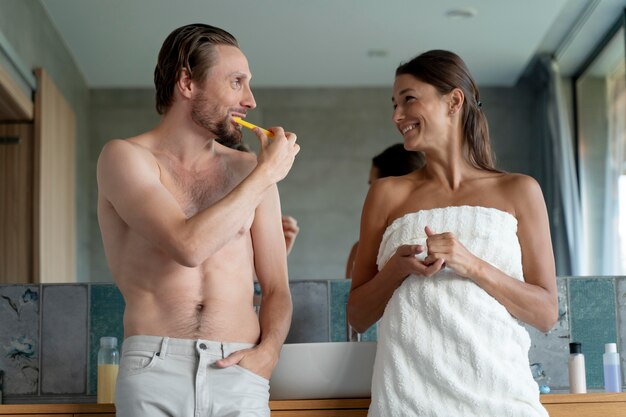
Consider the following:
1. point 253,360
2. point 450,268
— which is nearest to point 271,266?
point 253,360

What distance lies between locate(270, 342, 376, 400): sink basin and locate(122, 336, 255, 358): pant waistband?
1.58ft

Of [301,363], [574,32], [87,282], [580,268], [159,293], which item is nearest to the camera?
[159,293]

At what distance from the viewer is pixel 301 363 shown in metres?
2.27

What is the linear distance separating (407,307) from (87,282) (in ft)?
3.81

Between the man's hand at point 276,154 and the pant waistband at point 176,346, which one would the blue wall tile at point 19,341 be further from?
the man's hand at point 276,154

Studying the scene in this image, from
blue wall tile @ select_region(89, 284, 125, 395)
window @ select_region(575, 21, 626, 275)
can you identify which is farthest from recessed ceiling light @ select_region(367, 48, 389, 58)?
blue wall tile @ select_region(89, 284, 125, 395)

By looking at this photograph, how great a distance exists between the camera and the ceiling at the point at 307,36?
116 inches

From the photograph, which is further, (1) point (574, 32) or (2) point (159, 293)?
(1) point (574, 32)

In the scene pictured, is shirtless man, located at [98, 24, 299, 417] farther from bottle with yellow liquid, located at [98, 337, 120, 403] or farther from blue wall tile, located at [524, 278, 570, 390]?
blue wall tile, located at [524, 278, 570, 390]

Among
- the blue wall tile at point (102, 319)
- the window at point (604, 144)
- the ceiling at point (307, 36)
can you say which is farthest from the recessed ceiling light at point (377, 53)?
the blue wall tile at point (102, 319)

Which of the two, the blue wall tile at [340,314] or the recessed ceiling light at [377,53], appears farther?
the recessed ceiling light at [377,53]

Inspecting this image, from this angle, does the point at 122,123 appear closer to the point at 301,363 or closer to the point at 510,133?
the point at 301,363

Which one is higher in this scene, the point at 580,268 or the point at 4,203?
the point at 4,203

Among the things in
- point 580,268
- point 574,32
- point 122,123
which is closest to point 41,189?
point 122,123
